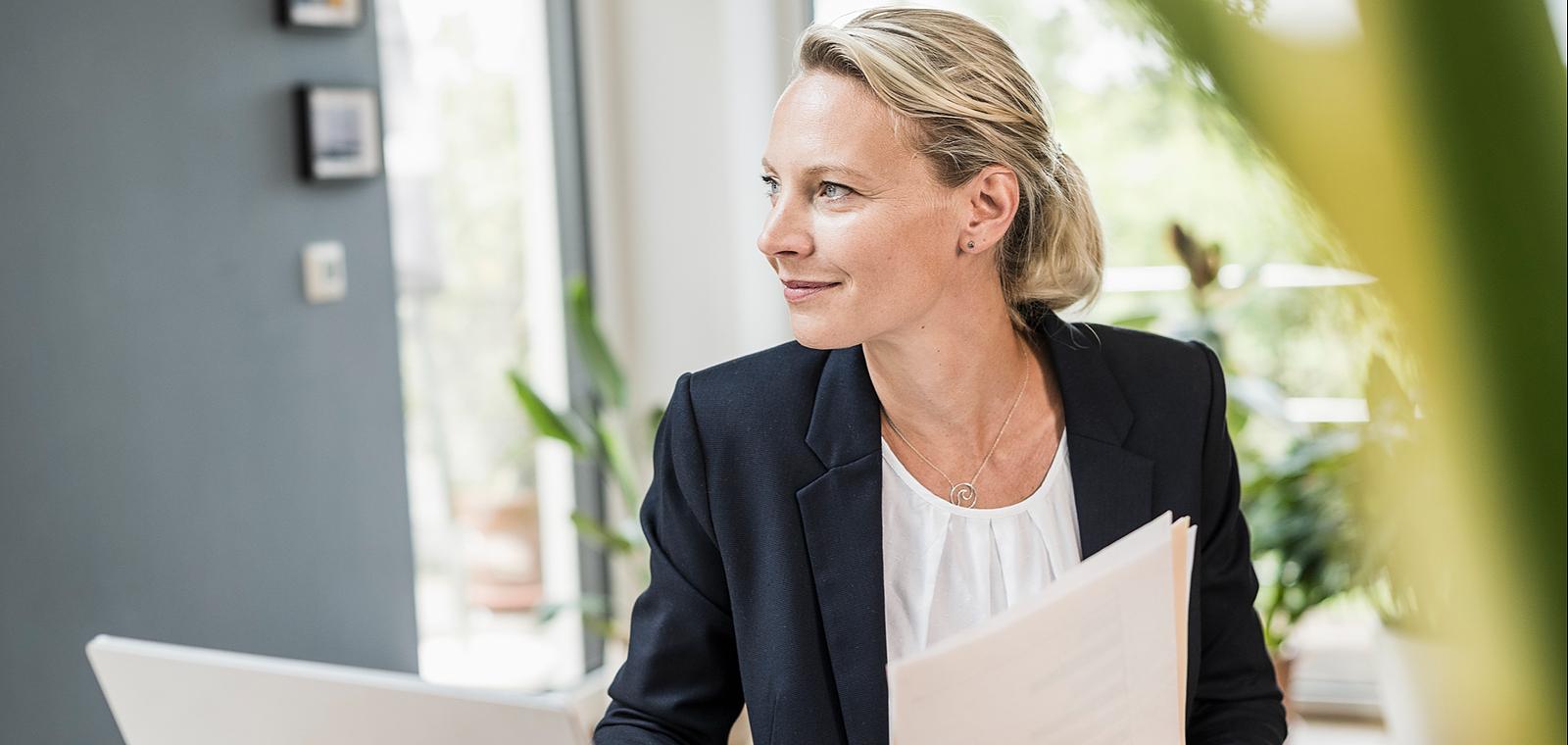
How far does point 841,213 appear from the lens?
1.37m

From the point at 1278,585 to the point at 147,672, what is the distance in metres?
2.42

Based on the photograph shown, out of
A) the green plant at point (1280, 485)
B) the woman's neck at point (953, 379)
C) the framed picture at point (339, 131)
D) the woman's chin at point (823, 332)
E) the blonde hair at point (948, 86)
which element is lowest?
the green plant at point (1280, 485)

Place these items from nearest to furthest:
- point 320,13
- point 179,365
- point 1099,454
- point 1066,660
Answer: point 1066,660 < point 1099,454 < point 179,365 < point 320,13

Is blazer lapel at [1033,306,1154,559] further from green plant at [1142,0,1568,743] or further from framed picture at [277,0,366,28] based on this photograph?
framed picture at [277,0,366,28]

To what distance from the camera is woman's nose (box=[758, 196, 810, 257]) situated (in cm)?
135

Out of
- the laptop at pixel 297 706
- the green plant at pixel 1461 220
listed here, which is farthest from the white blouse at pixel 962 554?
the green plant at pixel 1461 220

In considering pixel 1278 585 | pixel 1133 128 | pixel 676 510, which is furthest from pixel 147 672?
pixel 1133 128

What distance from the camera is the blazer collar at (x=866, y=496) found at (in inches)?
54.4

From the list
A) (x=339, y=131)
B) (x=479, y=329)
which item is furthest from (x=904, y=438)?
(x=479, y=329)

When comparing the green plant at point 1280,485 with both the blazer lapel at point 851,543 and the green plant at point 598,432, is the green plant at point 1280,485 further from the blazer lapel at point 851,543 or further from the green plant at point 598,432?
the blazer lapel at point 851,543

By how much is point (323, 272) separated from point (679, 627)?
146cm

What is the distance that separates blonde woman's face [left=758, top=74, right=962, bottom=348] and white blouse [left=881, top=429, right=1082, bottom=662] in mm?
224

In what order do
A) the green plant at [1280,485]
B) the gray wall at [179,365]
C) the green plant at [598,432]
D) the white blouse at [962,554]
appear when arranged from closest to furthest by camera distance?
the white blouse at [962,554] < the gray wall at [179,365] < the green plant at [1280,485] < the green plant at [598,432]

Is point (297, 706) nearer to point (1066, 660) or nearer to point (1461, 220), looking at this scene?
point (1066, 660)
